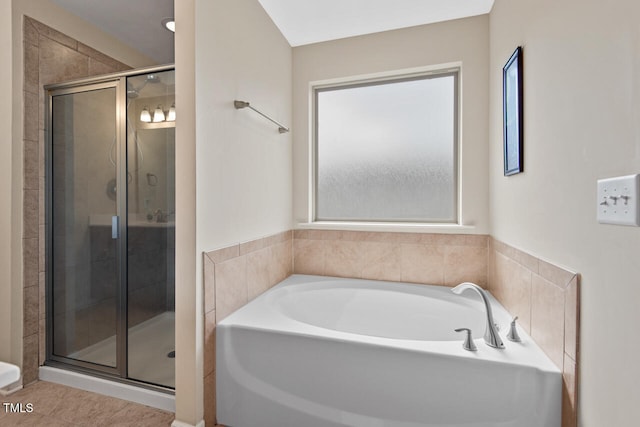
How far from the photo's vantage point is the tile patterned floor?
161cm

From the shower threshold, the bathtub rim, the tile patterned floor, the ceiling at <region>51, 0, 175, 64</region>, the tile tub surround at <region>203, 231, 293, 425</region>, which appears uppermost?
the ceiling at <region>51, 0, 175, 64</region>

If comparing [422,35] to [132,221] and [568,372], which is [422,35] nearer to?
[568,372]

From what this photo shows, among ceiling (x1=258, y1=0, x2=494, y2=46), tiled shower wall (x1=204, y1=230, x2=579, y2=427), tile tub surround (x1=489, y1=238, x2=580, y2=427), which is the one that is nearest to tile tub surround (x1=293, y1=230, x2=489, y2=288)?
tiled shower wall (x1=204, y1=230, x2=579, y2=427)

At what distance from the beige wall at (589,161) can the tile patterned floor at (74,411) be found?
1.91 m

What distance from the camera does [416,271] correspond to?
229 cm

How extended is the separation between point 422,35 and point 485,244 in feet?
5.23

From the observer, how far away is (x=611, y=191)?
819 mm

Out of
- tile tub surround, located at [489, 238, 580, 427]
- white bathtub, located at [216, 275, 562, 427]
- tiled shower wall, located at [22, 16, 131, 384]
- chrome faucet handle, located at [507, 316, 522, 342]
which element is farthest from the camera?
tiled shower wall, located at [22, 16, 131, 384]

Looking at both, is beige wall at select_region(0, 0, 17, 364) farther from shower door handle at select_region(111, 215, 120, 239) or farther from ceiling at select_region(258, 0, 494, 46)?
ceiling at select_region(258, 0, 494, 46)

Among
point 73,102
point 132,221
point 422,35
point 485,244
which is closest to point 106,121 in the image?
point 73,102

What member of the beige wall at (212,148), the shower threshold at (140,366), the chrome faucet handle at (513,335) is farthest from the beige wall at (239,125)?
the chrome faucet handle at (513,335)

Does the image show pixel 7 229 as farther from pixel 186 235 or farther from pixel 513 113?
pixel 513 113

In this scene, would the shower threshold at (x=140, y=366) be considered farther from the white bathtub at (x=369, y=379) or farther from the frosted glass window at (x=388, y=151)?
the frosted glass window at (x=388, y=151)

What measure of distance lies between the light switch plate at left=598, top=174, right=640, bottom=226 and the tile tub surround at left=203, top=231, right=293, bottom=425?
1.51 m
